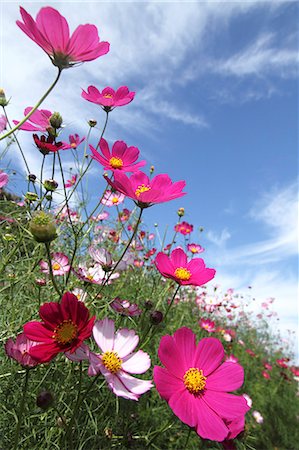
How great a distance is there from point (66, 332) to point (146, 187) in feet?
0.92

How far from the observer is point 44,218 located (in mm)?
505

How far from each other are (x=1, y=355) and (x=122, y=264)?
1.18 feet

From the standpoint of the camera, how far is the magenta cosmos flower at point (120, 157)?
78cm

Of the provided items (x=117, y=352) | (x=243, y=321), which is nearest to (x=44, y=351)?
(x=117, y=352)

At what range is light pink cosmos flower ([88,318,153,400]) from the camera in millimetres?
565

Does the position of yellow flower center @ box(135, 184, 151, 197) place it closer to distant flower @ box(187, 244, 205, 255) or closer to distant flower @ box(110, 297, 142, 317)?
distant flower @ box(110, 297, 142, 317)

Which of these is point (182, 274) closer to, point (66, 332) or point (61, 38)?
point (66, 332)

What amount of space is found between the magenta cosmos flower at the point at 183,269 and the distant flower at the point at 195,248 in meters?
1.21

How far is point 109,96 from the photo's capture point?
830mm

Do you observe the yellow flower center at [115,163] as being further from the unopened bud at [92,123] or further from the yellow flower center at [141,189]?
the unopened bud at [92,123]

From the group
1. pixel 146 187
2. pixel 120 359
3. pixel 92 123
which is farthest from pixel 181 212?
pixel 120 359

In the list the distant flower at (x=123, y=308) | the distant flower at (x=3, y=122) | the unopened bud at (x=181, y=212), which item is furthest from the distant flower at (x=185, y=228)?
the distant flower at (x=3, y=122)

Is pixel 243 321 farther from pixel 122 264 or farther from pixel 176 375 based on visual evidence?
pixel 176 375

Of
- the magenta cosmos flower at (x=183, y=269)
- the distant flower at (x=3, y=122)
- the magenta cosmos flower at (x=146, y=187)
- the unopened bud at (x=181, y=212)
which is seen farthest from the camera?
the unopened bud at (x=181, y=212)
